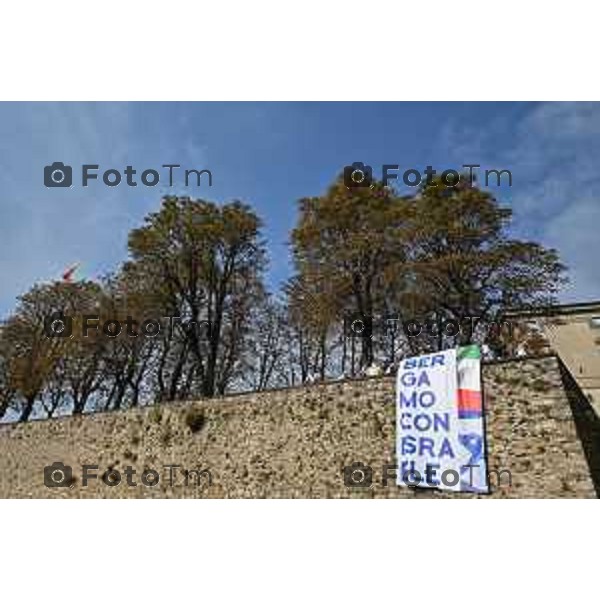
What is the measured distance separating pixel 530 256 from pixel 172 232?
13168 millimetres

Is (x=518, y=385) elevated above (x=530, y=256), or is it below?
below

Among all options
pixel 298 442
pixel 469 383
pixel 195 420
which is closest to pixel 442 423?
pixel 469 383

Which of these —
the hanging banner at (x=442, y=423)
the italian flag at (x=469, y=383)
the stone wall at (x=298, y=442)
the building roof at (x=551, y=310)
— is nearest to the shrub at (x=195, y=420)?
the stone wall at (x=298, y=442)

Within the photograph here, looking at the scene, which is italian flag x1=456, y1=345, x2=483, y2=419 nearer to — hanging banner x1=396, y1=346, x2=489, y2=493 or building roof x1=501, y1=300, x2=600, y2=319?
hanging banner x1=396, y1=346, x2=489, y2=493

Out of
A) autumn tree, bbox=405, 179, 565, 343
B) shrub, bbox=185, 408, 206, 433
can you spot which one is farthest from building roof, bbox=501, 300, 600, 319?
shrub, bbox=185, 408, 206, 433

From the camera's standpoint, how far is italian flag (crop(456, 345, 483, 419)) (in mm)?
11828

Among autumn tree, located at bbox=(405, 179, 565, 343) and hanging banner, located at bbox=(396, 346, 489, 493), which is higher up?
autumn tree, located at bbox=(405, 179, 565, 343)

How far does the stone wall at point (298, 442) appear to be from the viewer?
11094 mm

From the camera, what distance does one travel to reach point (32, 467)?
868 inches

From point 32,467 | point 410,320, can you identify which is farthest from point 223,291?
point 32,467

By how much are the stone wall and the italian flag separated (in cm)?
20

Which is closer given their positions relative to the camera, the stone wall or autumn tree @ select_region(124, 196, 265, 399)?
the stone wall

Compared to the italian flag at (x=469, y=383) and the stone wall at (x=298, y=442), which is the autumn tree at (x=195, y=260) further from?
the italian flag at (x=469, y=383)

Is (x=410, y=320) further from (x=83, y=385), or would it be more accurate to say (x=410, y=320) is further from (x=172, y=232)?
(x=83, y=385)
